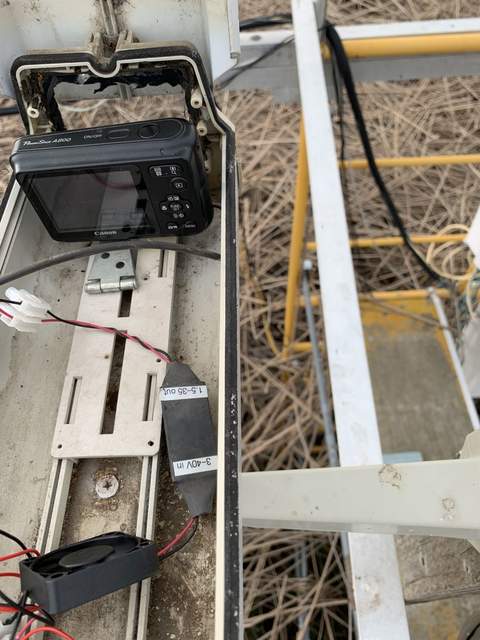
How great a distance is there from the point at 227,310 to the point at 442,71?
89 centimetres

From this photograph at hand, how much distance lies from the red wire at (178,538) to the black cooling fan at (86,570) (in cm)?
4

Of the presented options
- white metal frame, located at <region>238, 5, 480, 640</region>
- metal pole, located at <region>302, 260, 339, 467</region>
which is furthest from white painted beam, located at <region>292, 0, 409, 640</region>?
metal pole, located at <region>302, 260, 339, 467</region>

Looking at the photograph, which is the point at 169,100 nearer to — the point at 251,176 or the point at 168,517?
the point at 251,176

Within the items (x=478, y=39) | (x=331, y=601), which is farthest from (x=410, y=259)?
(x=331, y=601)

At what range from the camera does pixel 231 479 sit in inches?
17.7

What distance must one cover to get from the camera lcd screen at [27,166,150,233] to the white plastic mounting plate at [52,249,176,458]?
66 mm

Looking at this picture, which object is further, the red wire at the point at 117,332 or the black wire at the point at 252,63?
the black wire at the point at 252,63

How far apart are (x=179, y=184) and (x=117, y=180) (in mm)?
75

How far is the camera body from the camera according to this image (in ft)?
2.04

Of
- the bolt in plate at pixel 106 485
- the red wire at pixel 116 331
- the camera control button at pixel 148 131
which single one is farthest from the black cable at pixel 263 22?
the bolt in plate at pixel 106 485

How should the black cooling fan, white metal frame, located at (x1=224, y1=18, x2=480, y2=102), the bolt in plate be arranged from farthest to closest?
white metal frame, located at (x1=224, y1=18, x2=480, y2=102) → the bolt in plate → the black cooling fan

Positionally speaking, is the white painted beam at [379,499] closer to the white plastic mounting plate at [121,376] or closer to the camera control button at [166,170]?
the white plastic mounting plate at [121,376]

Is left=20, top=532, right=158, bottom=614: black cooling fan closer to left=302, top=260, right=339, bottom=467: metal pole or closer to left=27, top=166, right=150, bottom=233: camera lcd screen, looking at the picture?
left=27, top=166, right=150, bottom=233: camera lcd screen

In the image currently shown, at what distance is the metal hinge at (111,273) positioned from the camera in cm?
71
